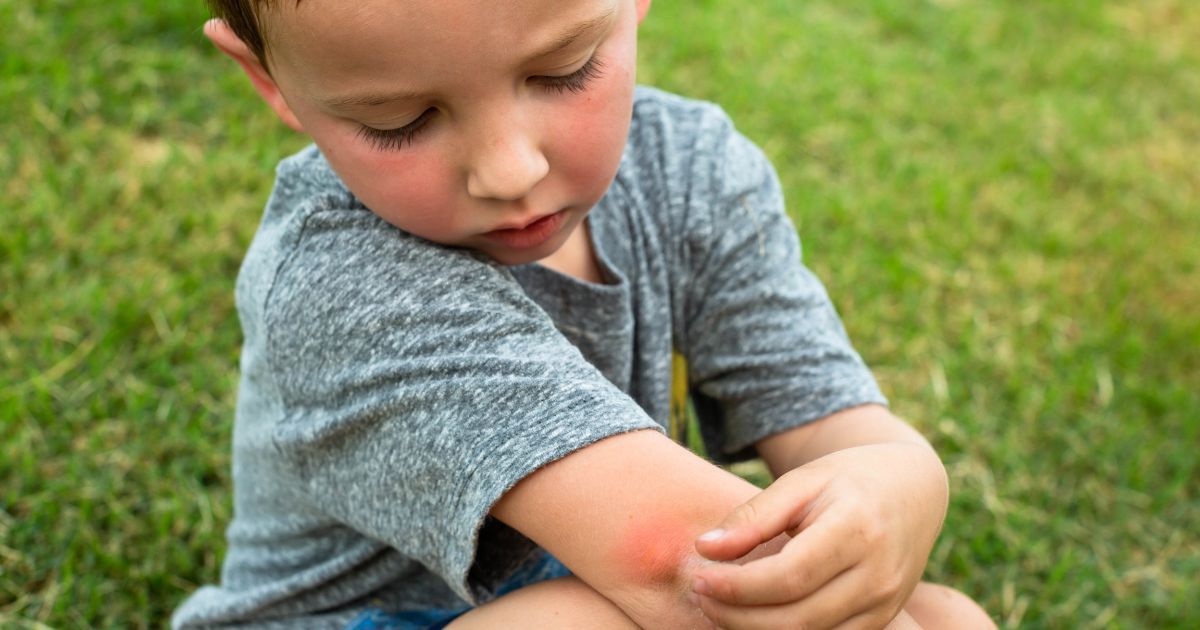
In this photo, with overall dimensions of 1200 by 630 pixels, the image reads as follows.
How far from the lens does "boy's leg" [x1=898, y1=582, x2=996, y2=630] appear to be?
56.7 inches

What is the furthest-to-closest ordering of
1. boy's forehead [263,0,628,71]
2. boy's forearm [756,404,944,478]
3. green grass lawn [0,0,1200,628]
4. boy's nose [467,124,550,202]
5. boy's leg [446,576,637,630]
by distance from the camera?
Answer: green grass lawn [0,0,1200,628]
boy's forearm [756,404,944,478]
boy's leg [446,576,637,630]
boy's nose [467,124,550,202]
boy's forehead [263,0,628,71]

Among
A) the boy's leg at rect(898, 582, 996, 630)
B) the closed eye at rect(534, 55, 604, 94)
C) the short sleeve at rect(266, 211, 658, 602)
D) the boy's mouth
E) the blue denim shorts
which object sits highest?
the closed eye at rect(534, 55, 604, 94)

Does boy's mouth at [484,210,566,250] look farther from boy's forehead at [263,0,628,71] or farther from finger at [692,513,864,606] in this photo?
finger at [692,513,864,606]

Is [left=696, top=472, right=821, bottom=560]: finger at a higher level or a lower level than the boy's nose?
lower

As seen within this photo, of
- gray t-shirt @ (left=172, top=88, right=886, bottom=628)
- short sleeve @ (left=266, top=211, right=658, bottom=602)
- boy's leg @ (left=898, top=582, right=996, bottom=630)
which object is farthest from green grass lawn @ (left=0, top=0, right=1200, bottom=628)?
short sleeve @ (left=266, top=211, right=658, bottom=602)

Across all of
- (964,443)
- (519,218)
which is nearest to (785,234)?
(519,218)

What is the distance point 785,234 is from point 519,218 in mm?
546

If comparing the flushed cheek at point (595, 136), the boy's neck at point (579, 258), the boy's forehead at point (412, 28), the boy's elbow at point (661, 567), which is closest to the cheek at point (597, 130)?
the flushed cheek at point (595, 136)

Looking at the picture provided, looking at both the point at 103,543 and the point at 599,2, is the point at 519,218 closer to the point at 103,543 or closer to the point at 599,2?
the point at 599,2

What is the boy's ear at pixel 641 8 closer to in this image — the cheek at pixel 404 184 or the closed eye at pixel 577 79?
the closed eye at pixel 577 79

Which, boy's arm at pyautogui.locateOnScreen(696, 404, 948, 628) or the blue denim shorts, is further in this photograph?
the blue denim shorts

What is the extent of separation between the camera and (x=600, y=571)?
1.22 metres

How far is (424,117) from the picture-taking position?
117 cm

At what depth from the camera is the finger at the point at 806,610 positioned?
1101 millimetres
